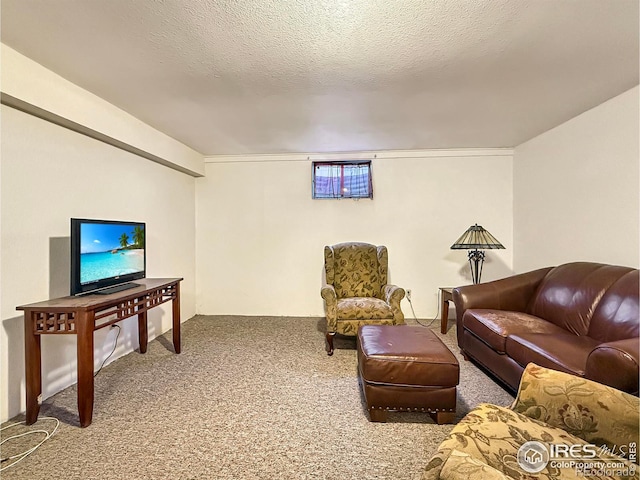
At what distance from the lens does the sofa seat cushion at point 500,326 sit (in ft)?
7.58

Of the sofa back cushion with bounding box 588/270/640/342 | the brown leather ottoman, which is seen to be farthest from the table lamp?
the brown leather ottoman

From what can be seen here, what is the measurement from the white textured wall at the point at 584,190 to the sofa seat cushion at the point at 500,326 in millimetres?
843

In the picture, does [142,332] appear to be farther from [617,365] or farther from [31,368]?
[617,365]

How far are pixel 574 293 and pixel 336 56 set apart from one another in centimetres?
250

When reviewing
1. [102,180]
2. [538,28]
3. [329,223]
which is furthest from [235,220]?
[538,28]

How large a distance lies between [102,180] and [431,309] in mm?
4004

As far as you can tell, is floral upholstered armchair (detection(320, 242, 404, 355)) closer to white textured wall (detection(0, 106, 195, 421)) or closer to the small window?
the small window

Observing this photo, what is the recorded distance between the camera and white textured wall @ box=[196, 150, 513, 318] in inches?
164

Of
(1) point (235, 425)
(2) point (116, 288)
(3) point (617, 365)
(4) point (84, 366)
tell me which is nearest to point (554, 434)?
(3) point (617, 365)

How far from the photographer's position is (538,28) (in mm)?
1666

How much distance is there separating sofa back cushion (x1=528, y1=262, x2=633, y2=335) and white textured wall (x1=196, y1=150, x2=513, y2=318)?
143 cm

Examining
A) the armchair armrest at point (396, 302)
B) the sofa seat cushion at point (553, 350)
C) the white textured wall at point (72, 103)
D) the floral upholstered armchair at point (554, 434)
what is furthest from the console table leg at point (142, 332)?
the sofa seat cushion at point (553, 350)

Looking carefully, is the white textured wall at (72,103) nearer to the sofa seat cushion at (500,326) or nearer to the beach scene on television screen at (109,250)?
the beach scene on television screen at (109,250)

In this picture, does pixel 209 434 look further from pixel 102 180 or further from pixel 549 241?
pixel 549 241
